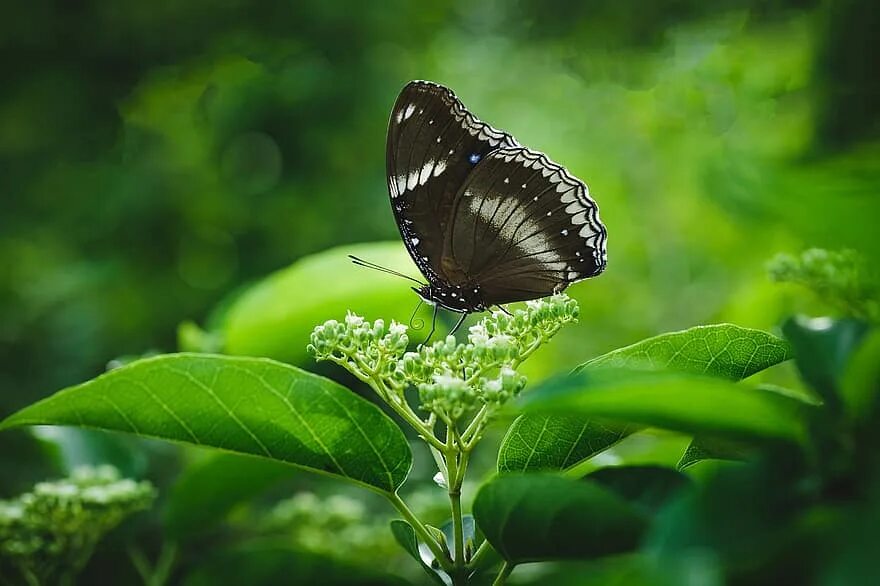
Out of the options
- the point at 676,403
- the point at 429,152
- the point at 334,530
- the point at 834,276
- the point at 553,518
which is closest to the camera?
the point at 676,403

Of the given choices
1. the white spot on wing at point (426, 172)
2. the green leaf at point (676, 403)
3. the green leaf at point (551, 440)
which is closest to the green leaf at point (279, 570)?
the green leaf at point (551, 440)

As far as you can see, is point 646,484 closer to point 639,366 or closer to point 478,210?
point 639,366

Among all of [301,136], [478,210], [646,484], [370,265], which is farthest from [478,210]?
[301,136]

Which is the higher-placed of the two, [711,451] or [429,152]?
[429,152]

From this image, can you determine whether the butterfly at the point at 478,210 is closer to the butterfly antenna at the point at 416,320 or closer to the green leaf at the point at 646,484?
the butterfly antenna at the point at 416,320

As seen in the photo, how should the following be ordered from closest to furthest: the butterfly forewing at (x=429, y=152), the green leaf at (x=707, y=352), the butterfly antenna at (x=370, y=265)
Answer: the green leaf at (x=707, y=352), the butterfly forewing at (x=429, y=152), the butterfly antenna at (x=370, y=265)

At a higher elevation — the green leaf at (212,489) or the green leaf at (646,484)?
the green leaf at (212,489)

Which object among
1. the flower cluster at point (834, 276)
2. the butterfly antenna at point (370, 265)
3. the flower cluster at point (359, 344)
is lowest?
the flower cluster at point (359, 344)
